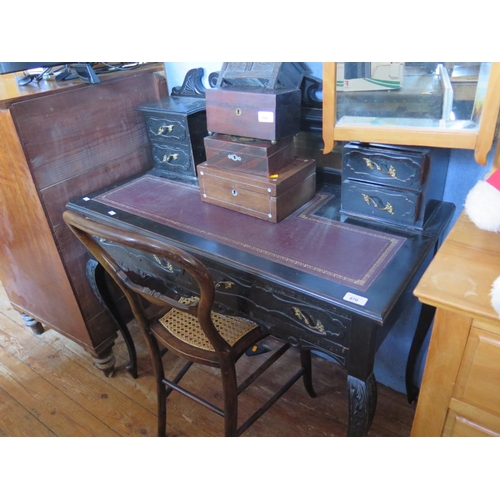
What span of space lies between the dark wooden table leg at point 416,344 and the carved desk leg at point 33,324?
169 cm

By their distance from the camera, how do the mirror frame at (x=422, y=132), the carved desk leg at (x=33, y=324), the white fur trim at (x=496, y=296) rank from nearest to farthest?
1. the white fur trim at (x=496, y=296)
2. the mirror frame at (x=422, y=132)
3. the carved desk leg at (x=33, y=324)

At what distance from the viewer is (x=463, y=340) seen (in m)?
0.79

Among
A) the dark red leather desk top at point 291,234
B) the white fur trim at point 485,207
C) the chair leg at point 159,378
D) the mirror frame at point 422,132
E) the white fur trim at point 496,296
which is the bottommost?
the chair leg at point 159,378

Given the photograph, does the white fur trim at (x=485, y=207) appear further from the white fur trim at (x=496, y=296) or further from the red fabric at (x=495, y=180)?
the white fur trim at (x=496, y=296)

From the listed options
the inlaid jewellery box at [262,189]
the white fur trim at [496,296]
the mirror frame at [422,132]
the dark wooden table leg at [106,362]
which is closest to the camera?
the white fur trim at [496,296]

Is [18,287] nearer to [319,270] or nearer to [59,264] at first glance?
[59,264]

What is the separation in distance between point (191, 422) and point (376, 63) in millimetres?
1386

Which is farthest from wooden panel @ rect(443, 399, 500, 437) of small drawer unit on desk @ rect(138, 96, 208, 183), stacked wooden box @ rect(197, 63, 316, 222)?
small drawer unit on desk @ rect(138, 96, 208, 183)

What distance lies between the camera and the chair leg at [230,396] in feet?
3.88

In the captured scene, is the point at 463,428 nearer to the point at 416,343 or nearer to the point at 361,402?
the point at 361,402

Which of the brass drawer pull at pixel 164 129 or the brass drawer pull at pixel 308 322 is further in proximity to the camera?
the brass drawer pull at pixel 164 129

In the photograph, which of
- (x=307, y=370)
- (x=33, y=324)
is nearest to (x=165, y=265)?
(x=307, y=370)

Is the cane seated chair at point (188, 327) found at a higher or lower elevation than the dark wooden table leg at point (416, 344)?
higher

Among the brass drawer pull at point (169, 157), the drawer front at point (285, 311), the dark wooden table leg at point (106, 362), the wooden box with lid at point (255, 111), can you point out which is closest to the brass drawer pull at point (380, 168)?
the wooden box with lid at point (255, 111)
